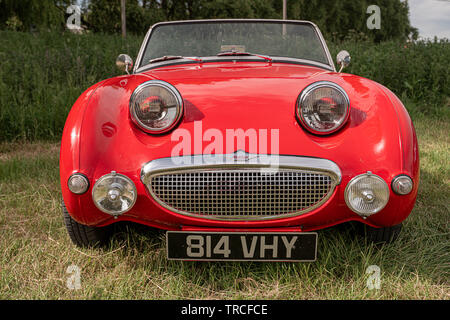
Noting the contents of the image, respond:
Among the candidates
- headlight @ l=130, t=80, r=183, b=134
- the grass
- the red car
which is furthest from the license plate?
headlight @ l=130, t=80, r=183, b=134

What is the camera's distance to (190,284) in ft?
6.00

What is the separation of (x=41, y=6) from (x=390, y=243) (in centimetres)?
1164

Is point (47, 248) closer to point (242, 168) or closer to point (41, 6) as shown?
point (242, 168)

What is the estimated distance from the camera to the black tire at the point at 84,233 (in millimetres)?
2006

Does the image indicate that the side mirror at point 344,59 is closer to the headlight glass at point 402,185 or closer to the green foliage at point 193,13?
the headlight glass at point 402,185

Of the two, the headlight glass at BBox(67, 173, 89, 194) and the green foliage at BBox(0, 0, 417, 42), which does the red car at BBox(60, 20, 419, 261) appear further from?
the green foliage at BBox(0, 0, 417, 42)

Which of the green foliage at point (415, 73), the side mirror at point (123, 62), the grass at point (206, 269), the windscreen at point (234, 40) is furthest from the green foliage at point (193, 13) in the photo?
the grass at point (206, 269)

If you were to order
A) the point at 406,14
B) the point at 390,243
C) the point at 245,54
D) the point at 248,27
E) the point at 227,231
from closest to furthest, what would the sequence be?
the point at 227,231
the point at 390,243
the point at 245,54
the point at 248,27
the point at 406,14

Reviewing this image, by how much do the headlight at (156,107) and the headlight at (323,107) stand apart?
22.1 inches

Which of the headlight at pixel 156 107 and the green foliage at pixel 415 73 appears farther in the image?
the green foliage at pixel 415 73
